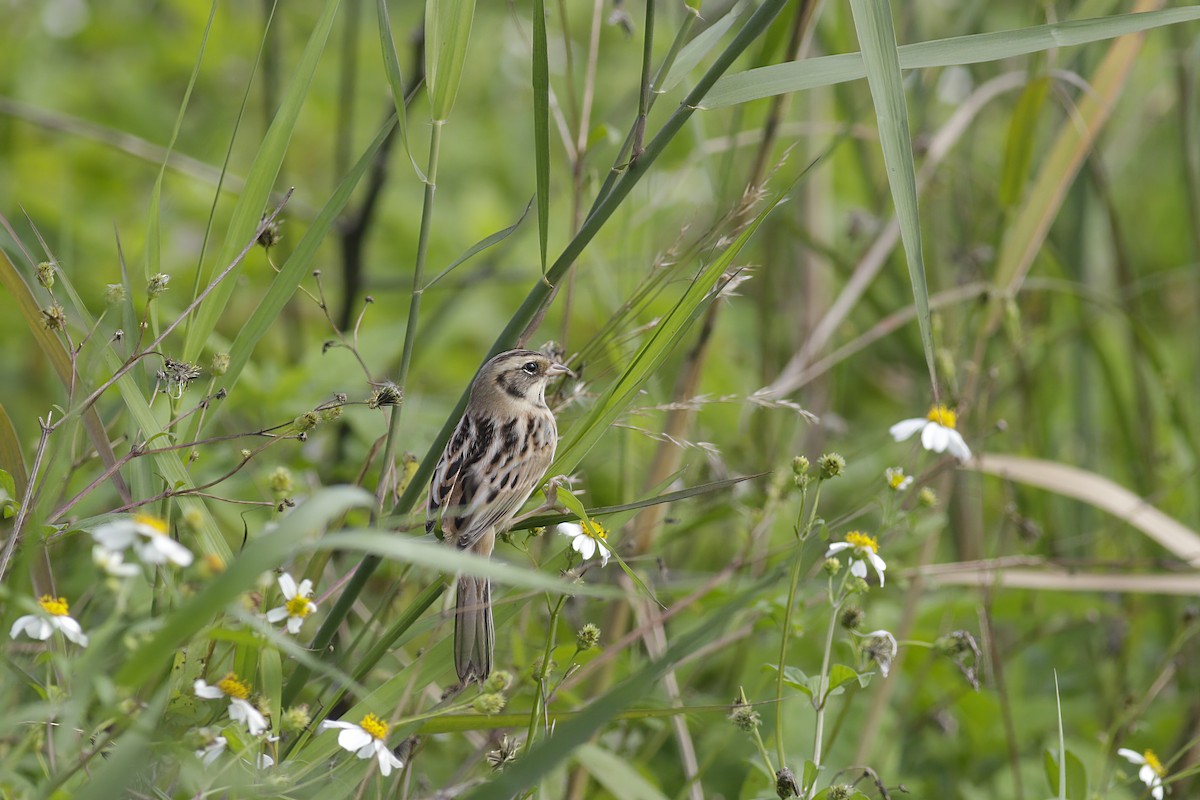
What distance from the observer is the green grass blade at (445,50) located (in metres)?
1.88

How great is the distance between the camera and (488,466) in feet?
7.29

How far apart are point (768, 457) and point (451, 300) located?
1.13 meters

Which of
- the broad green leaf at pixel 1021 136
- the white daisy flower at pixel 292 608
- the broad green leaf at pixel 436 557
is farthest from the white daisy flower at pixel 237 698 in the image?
the broad green leaf at pixel 1021 136

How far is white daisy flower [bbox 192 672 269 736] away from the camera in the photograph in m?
1.56

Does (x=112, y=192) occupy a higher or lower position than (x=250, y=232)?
lower

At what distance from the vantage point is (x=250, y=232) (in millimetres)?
2035

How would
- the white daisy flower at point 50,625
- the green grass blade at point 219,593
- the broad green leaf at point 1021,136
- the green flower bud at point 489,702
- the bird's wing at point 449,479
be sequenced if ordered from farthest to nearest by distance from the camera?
1. the broad green leaf at point 1021,136
2. the bird's wing at point 449,479
3. the green flower bud at point 489,702
4. the white daisy flower at point 50,625
5. the green grass blade at point 219,593

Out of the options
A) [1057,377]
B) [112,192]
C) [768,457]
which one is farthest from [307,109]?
[1057,377]

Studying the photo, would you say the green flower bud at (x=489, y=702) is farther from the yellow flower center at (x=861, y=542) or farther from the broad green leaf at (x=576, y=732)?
the yellow flower center at (x=861, y=542)

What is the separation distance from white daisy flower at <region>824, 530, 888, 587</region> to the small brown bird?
571 millimetres

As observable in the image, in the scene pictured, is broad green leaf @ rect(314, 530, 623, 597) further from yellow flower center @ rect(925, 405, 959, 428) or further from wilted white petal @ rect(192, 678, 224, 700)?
yellow flower center @ rect(925, 405, 959, 428)

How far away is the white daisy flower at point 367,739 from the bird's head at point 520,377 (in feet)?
2.09

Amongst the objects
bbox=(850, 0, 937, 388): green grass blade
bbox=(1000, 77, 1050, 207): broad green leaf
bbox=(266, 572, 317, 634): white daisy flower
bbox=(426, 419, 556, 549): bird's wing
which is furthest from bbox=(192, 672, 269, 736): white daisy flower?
bbox=(1000, 77, 1050, 207): broad green leaf

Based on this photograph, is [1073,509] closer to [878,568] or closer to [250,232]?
[878,568]
